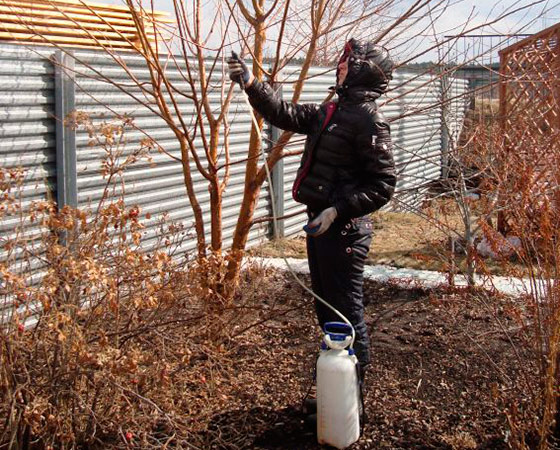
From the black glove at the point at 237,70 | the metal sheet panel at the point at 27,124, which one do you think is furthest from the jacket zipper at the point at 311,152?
the metal sheet panel at the point at 27,124

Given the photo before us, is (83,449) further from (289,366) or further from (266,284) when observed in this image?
(266,284)

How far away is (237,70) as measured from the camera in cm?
392

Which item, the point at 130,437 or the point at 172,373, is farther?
the point at 172,373

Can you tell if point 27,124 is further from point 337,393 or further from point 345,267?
point 337,393

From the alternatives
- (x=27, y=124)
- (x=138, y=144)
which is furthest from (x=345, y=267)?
(x=138, y=144)

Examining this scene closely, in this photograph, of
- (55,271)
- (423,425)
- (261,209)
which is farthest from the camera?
(261,209)

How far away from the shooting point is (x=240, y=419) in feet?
13.3

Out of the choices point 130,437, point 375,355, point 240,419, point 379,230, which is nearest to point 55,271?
point 130,437

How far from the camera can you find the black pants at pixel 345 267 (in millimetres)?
3979

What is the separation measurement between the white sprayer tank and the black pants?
292mm

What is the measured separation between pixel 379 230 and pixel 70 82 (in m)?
4.95

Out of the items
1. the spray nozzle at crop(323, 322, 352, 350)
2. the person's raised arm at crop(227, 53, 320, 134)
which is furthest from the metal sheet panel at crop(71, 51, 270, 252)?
the spray nozzle at crop(323, 322, 352, 350)

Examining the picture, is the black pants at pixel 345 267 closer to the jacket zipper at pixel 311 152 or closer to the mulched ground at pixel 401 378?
the jacket zipper at pixel 311 152

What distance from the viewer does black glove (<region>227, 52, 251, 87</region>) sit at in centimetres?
390
